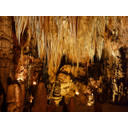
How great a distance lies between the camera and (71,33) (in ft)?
14.5

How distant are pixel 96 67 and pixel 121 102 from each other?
314cm

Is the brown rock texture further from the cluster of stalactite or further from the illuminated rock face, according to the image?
the cluster of stalactite

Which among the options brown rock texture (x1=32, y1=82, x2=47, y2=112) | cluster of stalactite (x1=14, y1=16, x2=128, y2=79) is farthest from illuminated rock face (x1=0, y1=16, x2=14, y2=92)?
brown rock texture (x1=32, y1=82, x2=47, y2=112)

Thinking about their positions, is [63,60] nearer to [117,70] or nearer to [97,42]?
[97,42]

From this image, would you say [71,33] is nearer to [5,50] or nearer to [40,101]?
[40,101]

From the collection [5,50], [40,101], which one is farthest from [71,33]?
[5,50]

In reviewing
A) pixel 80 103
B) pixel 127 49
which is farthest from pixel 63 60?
pixel 127 49

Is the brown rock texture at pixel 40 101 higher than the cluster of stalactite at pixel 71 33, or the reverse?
the cluster of stalactite at pixel 71 33

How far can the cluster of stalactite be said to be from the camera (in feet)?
13.8

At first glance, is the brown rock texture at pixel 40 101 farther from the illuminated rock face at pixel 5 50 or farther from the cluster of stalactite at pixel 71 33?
the cluster of stalactite at pixel 71 33

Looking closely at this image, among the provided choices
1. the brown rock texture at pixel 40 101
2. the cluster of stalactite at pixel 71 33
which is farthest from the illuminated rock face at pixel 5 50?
the brown rock texture at pixel 40 101

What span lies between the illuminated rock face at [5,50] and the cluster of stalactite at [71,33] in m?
0.52

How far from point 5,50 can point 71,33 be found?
3.08 m

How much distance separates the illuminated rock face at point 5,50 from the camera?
4.45 metres
